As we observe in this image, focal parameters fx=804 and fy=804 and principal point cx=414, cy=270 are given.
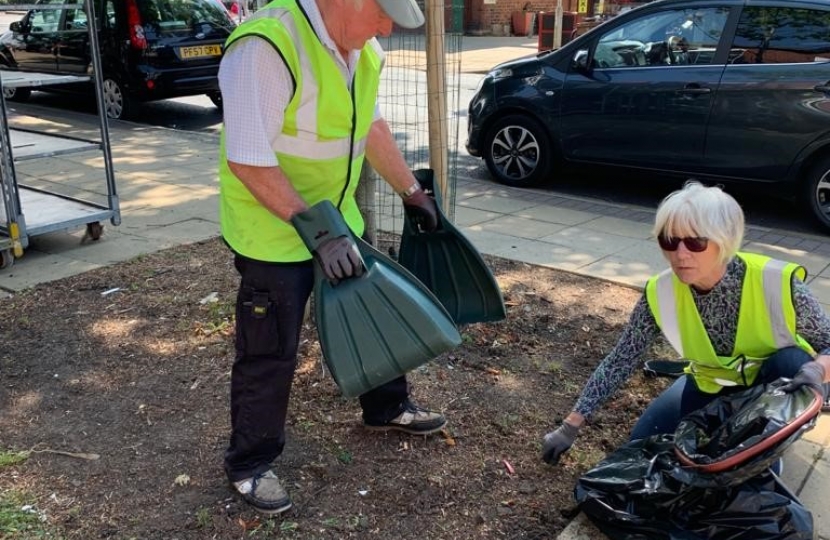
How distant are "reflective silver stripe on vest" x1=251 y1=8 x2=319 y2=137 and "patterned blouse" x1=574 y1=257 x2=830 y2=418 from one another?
121cm

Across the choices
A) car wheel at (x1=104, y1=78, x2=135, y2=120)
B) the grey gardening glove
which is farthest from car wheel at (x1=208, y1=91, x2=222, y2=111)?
the grey gardening glove

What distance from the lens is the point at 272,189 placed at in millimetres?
2203

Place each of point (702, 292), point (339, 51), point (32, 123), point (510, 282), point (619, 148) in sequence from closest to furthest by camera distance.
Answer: point (339, 51), point (702, 292), point (510, 282), point (619, 148), point (32, 123)

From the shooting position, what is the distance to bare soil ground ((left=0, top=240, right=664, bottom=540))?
2584 millimetres

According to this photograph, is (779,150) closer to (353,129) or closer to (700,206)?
(700,206)

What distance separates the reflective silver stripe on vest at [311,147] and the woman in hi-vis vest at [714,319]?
98 centimetres

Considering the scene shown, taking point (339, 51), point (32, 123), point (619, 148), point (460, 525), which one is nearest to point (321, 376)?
point (460, 525)

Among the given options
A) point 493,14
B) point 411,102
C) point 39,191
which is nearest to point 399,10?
point 411,102

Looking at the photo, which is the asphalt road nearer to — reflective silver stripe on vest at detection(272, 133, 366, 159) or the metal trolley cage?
the metal trolley cage

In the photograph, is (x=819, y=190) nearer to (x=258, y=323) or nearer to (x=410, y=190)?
(x=410, y=190)

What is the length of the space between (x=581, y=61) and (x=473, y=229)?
6.57 feet

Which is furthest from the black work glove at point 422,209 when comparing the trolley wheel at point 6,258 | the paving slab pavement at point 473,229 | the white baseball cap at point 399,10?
A: the trolley wheel at point 6,258

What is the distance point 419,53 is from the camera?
12.6 ft

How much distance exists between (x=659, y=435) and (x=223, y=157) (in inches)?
64.3
